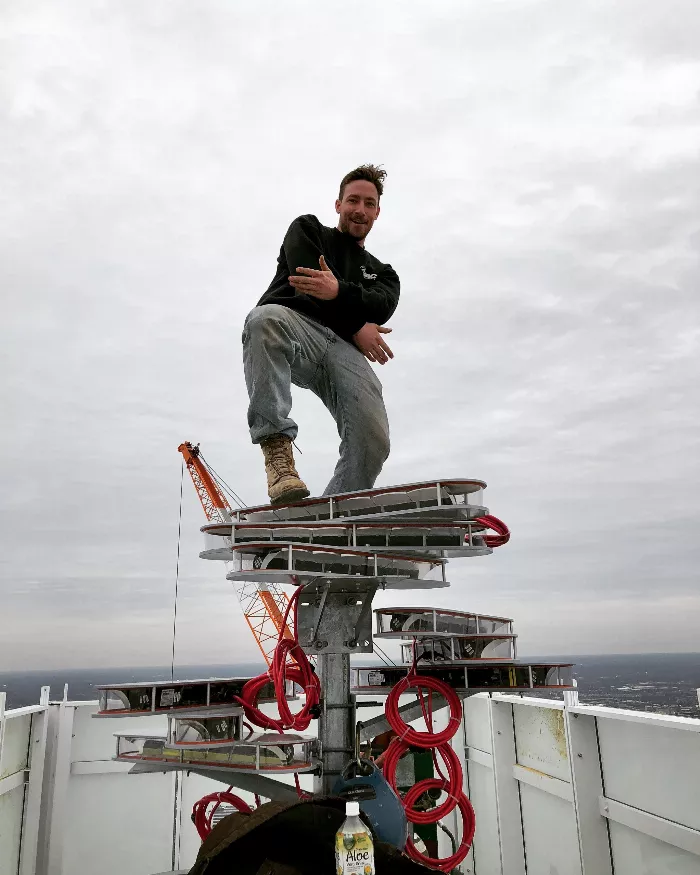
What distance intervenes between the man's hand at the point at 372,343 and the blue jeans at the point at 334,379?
68 millimetres

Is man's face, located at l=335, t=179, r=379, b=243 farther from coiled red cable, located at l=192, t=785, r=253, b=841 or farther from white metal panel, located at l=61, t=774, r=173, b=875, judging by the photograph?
white metal panel, located at l=61, t=774, r=173, b=875

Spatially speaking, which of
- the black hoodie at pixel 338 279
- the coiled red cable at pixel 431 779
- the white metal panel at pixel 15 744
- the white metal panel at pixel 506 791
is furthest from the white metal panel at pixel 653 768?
the white metal panel at pixel 15 744

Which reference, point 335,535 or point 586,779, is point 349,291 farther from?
point 586,779

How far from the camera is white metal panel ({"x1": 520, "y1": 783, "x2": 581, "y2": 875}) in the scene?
613 centimetres

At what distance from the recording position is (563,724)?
20.9 ft

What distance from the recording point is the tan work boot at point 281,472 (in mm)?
3918

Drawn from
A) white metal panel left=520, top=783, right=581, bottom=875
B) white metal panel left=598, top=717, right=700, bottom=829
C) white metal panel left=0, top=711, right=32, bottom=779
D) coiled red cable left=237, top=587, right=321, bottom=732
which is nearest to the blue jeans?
coiled red cable left=237, top=587, right=321, bottom=732

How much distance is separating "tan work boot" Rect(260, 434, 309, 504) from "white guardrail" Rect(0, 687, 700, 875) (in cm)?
274

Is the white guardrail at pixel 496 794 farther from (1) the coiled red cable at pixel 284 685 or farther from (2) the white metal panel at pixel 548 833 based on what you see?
(1) the coiled red cable at pixel 284 685

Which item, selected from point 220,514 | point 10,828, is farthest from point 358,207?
point 220,514

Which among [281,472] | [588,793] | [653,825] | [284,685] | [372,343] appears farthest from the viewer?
[588,793]

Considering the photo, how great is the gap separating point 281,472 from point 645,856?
4.18 m

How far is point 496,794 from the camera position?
744cm

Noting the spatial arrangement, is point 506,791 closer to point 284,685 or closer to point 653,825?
point 653,825
